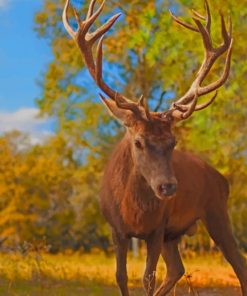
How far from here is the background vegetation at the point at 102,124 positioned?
15133mm

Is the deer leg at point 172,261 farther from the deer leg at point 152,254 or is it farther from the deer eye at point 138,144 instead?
the deer eye at point 138,144

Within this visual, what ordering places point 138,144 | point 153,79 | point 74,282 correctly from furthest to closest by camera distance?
point 153,79 → point 74,282 → point 138,144

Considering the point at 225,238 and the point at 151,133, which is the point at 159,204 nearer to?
the point at 151,133

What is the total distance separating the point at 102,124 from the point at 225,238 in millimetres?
14858

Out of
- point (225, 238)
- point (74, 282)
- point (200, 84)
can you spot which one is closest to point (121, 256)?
point (225, 238)

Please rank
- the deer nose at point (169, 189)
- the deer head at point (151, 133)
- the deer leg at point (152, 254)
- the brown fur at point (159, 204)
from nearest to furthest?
the deer nose at point (169, 189), the deer head at point (151, 133), the brown fur at point (159, 204), the deer leg at point (152, 254)

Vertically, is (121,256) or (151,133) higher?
(151,133)

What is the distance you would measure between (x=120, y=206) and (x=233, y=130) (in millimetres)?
9251

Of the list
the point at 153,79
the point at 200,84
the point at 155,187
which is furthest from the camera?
the point at 153,79

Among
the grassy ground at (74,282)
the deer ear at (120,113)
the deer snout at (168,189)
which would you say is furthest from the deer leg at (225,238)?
the deer snout at (168,189)

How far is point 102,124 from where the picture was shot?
76.3 ft

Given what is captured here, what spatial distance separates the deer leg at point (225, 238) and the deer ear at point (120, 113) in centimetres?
209

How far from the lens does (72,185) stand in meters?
37.2

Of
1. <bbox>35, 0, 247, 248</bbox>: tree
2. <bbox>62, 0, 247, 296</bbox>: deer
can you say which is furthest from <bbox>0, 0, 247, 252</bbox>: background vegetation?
<bbox>62, 0, 247, 296</bbox>: deer
